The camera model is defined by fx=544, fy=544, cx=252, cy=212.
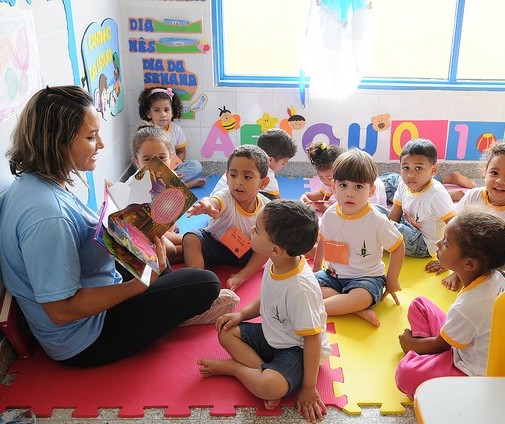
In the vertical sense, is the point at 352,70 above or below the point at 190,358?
above

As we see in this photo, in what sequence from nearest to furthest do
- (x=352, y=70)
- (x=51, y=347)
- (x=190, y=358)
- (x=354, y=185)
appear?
1. (x=51, y=347)
2. (x=190, y=358)
3. (x=354, y=185)
4. (x=352, y=70)

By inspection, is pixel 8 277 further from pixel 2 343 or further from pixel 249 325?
pixel 249 325

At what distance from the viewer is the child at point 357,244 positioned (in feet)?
6.90

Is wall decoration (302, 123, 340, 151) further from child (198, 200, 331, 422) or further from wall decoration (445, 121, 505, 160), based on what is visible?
child (198, 200, 331, 422)

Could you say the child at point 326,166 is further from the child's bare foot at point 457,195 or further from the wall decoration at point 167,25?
the wall decoration at point 167,25

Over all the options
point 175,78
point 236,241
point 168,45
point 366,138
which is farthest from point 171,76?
point 236,241

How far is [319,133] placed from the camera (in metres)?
3.55

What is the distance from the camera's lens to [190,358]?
1.88 metres

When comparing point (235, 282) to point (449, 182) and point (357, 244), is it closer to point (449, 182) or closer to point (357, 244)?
point (357, 244)

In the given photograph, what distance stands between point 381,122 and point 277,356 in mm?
2199

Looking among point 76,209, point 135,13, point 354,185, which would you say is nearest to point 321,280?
point 354,185

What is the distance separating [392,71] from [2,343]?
2.83 metres

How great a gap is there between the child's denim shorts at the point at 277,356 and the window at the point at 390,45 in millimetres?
2063

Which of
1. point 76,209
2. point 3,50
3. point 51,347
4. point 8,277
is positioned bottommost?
point 51,347
